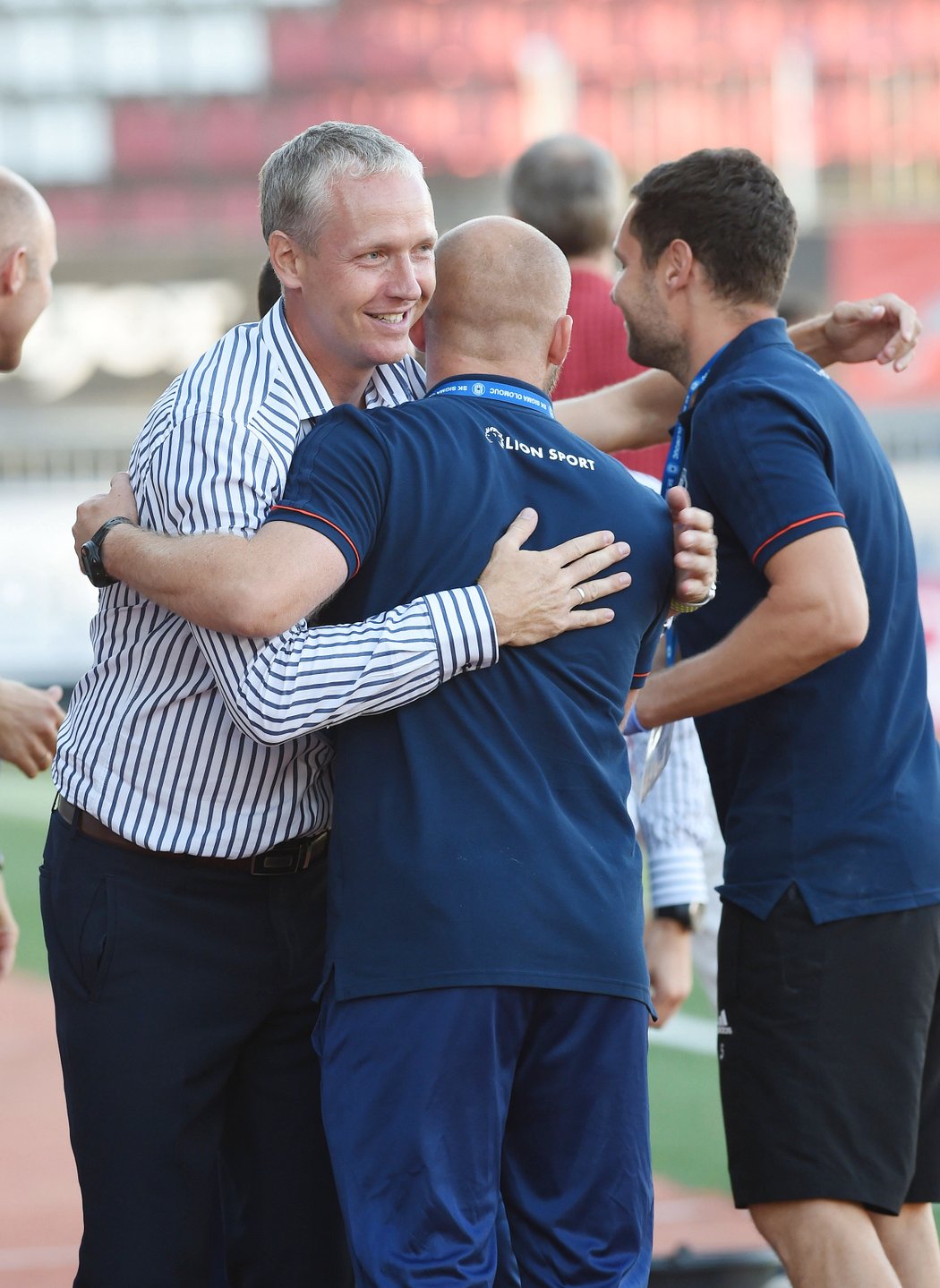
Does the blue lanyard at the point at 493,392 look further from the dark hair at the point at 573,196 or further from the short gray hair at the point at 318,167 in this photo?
the dark hair at the point at 573,196

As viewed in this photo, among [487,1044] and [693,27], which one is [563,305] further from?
[693,27]

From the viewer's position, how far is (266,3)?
21.1 m

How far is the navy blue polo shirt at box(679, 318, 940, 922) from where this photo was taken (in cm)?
257

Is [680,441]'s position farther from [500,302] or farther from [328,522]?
[328,522]

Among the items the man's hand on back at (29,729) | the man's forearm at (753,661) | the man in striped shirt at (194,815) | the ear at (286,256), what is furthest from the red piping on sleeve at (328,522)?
the man's hand on back at (29,729)

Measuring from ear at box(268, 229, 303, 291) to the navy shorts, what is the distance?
1208 millimetres

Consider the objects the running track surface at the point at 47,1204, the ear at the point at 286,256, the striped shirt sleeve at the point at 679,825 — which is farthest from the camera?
the running track surface at the point at 47,1204

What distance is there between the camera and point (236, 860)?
2.37 metres

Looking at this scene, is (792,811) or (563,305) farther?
(792,811)

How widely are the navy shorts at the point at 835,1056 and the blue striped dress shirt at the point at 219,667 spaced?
81 centimetres

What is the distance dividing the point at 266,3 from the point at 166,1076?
817 inches

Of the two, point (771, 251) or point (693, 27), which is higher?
point (693, 27)

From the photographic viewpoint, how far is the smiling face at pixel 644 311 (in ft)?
9.70

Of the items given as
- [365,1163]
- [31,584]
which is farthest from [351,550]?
[31,584]
